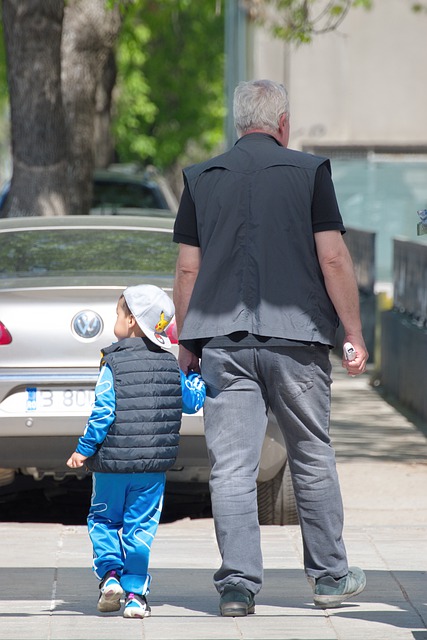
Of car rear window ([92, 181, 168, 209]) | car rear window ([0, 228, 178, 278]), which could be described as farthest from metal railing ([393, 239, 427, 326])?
car rear window ([0, 228, 178, 278])

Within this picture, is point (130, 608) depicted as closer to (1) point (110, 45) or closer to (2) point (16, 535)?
(2) point (16, 535)

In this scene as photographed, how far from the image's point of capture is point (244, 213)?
14.9 ft

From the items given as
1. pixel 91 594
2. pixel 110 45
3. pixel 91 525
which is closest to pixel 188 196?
pixel 91 525

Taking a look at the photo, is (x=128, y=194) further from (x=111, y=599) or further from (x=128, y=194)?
(x=111, y=599)

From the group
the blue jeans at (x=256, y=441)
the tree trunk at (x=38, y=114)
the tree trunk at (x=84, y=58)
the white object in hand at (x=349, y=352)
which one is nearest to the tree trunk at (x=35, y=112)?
the tree trunk at (x=38, y=114)

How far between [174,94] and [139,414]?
1364 inches

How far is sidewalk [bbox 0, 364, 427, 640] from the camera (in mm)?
4488

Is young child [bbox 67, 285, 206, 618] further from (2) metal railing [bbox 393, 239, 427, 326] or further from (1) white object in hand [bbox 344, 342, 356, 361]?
(2) metal railing [bbox 393, 239, 427, 326]

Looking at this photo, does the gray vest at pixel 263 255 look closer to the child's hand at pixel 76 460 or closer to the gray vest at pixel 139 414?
the gray vest at pixel 139 414

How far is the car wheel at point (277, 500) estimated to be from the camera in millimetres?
6512

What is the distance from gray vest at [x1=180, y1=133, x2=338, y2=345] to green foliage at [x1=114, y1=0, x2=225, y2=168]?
29.9 meters

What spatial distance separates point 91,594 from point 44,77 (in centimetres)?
719

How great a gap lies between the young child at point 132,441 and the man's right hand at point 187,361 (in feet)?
0.46

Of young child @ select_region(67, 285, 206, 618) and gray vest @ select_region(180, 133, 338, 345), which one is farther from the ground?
gray vest @ select_region(180, 133, 338, 345)
